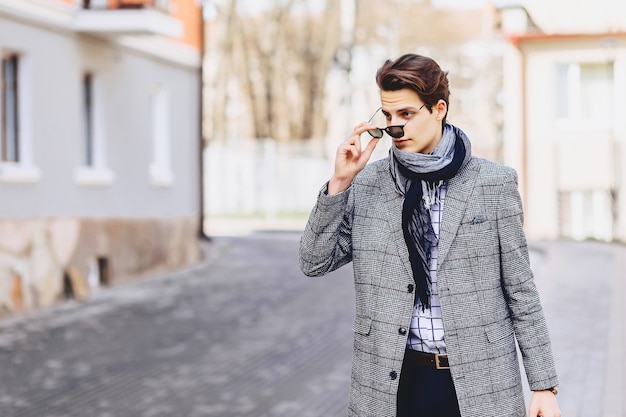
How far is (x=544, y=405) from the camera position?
3490mm

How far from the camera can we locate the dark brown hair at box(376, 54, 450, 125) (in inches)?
130

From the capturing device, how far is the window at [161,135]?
20688 millimetres

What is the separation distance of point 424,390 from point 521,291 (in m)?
0.39

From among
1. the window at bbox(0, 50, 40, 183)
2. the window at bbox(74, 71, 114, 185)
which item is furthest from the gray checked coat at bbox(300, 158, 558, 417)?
the window at bbox(74, 71, 114, 185)

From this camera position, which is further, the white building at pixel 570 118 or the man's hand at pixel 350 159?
the white building at pixel 570 118

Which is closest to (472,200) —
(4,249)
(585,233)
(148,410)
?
(148,410)

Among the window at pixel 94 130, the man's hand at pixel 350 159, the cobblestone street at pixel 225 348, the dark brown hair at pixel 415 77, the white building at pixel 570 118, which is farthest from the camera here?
the white building at pixel 570 118

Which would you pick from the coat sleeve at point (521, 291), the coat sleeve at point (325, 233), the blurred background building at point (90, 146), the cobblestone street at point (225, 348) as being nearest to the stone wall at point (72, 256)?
the blurred background building at point (90, 146)

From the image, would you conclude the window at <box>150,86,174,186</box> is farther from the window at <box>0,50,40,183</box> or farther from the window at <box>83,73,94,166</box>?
the window at <box>0,50,40,183</box>

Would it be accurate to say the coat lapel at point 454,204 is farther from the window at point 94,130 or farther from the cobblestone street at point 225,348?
the window at point 94,130

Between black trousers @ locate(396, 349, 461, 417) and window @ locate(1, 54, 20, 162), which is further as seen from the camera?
window @ locate(1, 54, 20, 162)

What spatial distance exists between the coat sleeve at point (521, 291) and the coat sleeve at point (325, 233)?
1.47ft

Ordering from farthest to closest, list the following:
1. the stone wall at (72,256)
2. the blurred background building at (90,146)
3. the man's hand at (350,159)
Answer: the blurred background building at (90,146)
the stone wall at (72,256)
the man's hand at (350,159)

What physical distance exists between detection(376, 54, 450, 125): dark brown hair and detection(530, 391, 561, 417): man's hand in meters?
0.89
